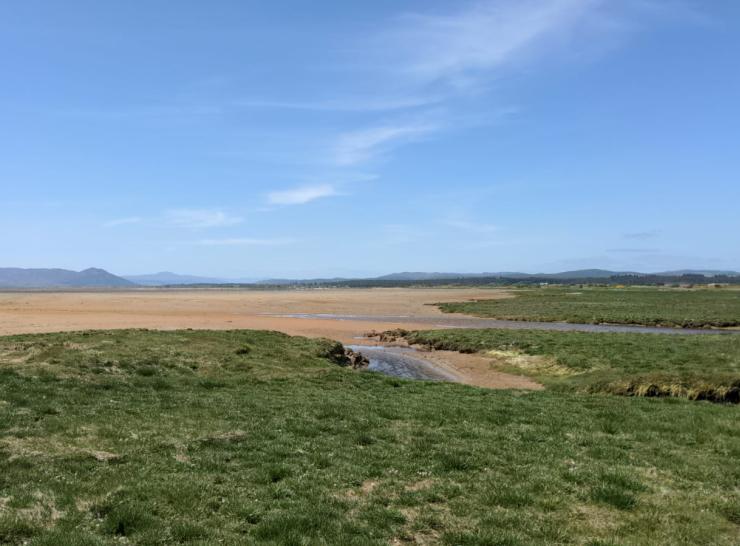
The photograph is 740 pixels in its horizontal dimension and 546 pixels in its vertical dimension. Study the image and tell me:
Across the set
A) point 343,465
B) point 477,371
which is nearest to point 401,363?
point 477,371

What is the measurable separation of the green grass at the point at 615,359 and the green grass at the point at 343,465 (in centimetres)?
361

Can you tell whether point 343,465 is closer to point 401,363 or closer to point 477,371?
point 477,371

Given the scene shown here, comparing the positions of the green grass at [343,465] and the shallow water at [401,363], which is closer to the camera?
the green grass at [343,465]

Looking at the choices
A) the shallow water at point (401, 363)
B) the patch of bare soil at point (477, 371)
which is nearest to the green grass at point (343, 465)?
the patch of bare soil at point (477, 371)

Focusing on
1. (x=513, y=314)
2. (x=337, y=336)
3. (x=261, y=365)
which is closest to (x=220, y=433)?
(x=261, y=365)

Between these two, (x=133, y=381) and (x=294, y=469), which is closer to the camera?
(x=294, y=469)

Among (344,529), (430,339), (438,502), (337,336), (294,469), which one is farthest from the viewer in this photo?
(337,336)

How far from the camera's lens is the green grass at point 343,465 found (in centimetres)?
823

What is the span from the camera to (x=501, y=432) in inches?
575

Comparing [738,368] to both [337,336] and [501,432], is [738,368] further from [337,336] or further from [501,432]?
[337,336]

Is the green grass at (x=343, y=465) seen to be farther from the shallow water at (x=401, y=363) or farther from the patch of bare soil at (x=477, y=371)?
the shallow water at (x=401, y=363)

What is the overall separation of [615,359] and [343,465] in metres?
25.9

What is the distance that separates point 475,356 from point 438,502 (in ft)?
101

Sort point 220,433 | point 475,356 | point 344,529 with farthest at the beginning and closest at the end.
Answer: point 475,356
point 220,433
point 344,529
